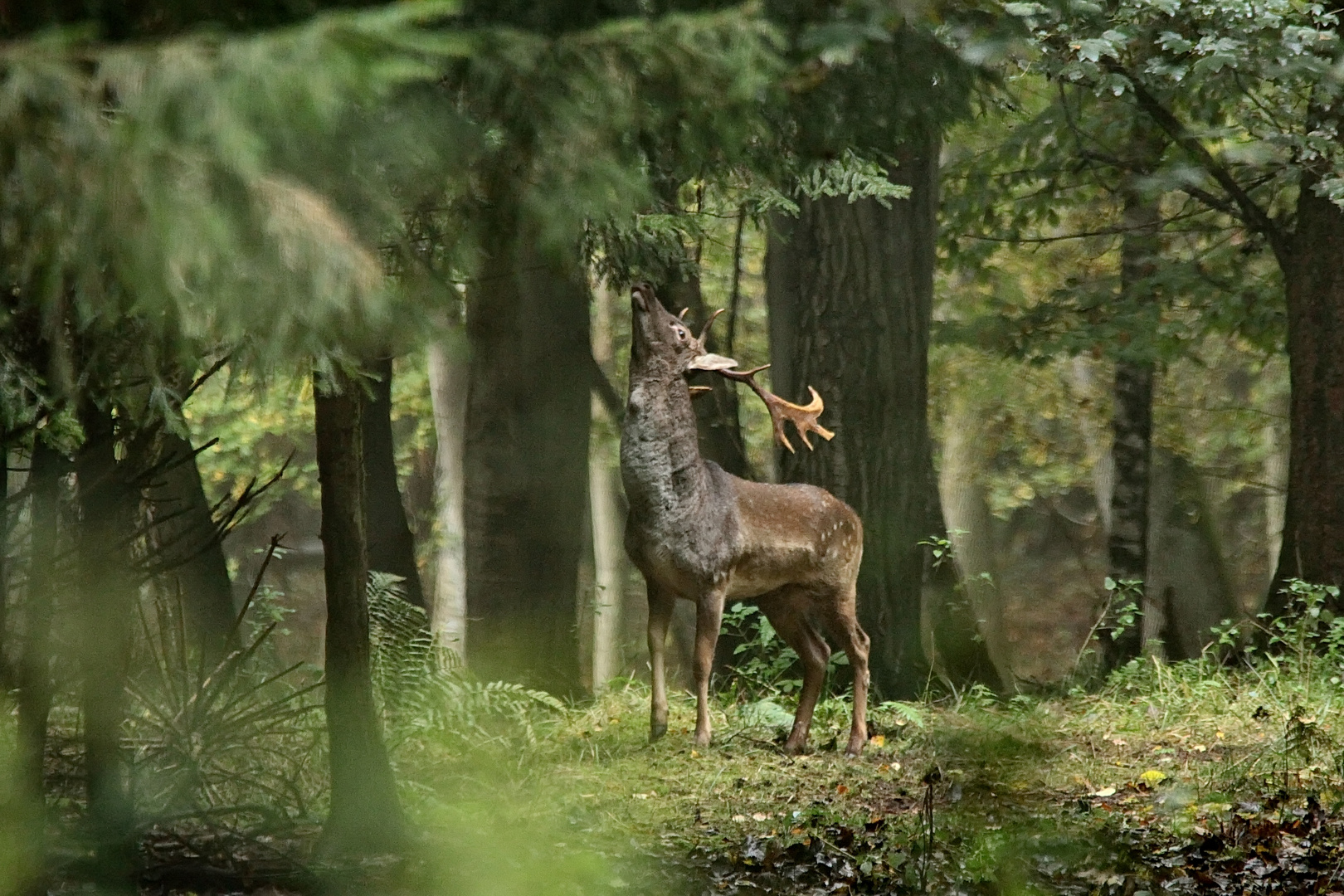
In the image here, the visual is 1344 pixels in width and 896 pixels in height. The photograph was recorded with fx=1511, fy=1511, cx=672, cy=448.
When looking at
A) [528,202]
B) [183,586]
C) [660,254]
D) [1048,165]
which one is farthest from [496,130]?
[1048,165]

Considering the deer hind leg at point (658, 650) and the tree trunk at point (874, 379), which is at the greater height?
the tree trunk at point (874, 379)

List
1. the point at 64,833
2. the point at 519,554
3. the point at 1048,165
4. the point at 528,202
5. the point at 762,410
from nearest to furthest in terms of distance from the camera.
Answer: the point at 528,202 < the point at 64,833 < the point at 519,554 < the point at 1048,165 < the point at 762,410

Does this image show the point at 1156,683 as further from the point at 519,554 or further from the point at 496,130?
the point at 496,130

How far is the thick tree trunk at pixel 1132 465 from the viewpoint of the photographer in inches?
498

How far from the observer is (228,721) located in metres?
5.23

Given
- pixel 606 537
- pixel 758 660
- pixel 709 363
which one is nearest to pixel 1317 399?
pixel 758 660

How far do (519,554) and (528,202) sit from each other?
692 centimetres

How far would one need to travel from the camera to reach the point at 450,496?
13.6m

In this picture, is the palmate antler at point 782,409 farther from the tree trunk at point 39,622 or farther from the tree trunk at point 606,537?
the tree trunk at point 606,537

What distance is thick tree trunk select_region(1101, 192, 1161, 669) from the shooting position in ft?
41.5

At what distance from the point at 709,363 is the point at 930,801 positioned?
2.74 meters

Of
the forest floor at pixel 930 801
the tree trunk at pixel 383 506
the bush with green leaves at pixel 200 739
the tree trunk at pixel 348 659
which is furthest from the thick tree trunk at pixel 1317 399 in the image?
the tree trunk at pixel 348 659

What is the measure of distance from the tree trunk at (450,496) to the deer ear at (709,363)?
3.31m

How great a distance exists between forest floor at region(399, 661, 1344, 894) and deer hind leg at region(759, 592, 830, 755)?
0.96 feet
